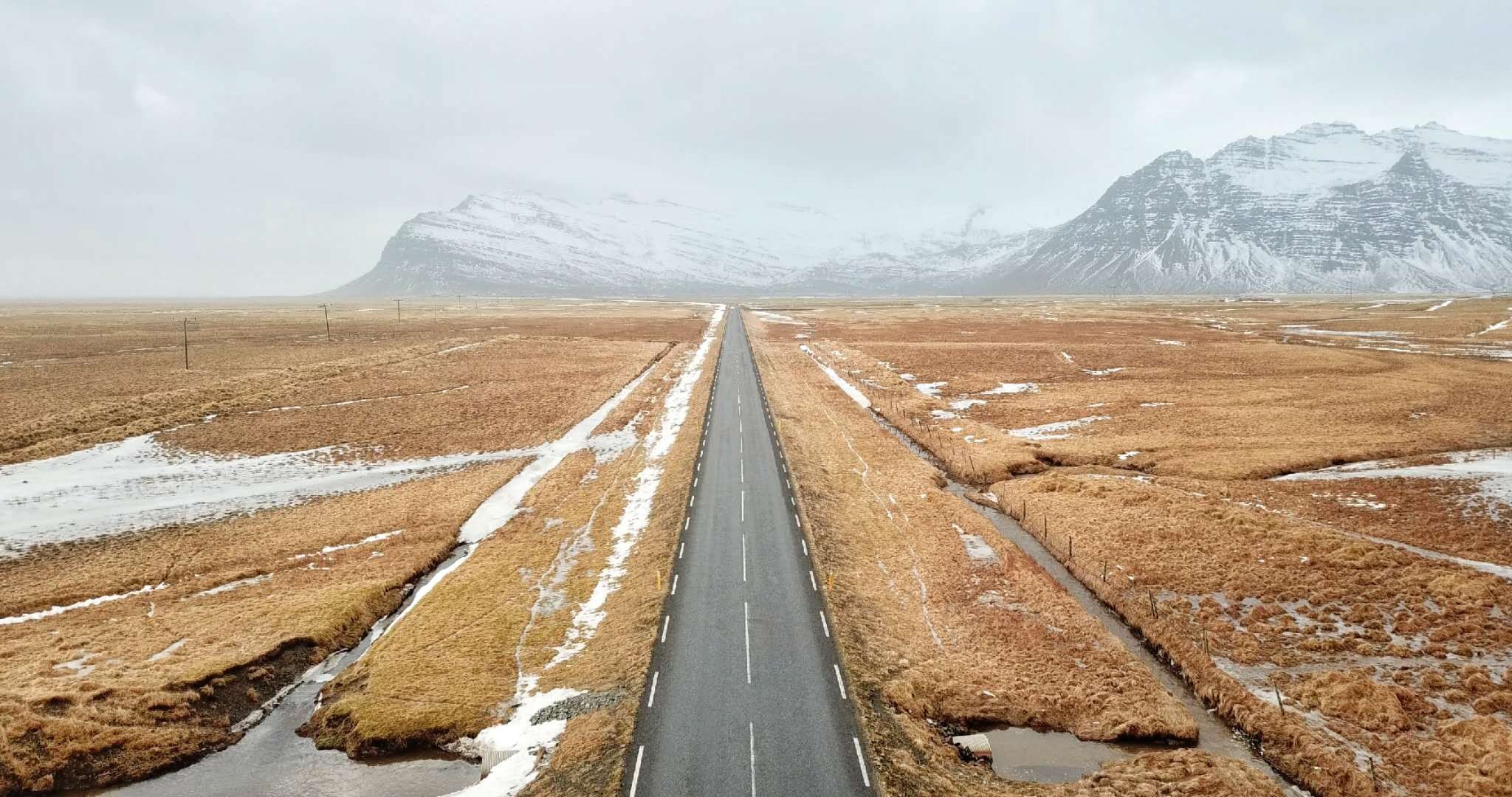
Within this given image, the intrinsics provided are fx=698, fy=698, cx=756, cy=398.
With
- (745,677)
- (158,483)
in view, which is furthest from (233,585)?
(745,677)

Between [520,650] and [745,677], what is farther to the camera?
[520,650]

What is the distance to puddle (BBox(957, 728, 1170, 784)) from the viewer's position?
68.6 ft

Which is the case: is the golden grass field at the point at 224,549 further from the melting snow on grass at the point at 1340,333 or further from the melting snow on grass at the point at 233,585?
the melting snow on grass at the point at 1340,333

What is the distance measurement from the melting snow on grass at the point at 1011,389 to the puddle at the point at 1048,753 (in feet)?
195

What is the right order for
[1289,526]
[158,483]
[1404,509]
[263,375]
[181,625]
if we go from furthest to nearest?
[263,375] → [158,483] → [1404,509] → [1289,526] → [181,625]

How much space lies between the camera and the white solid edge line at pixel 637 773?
64.1 ft

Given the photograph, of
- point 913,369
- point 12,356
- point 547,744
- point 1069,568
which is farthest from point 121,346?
point 1069,568

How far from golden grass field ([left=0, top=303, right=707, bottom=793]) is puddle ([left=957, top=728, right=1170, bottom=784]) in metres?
12.1

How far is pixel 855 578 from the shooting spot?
33156 millimetres

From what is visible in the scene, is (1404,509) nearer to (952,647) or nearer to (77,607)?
(952,647)

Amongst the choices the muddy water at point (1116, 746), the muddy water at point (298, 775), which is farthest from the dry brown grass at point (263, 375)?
the muddy water at point (1116, 746)

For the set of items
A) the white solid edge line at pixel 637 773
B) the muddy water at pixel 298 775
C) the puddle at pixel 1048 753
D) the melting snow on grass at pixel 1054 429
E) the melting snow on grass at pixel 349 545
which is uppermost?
the melting snow on grass at pixel 1054 429

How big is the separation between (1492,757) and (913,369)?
80346mm

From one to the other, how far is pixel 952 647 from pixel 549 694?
15247 mm
